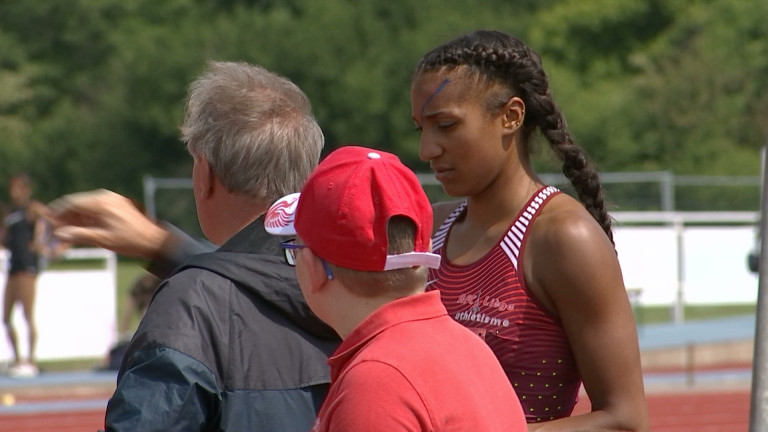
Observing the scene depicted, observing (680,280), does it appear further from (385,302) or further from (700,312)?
(385,302)

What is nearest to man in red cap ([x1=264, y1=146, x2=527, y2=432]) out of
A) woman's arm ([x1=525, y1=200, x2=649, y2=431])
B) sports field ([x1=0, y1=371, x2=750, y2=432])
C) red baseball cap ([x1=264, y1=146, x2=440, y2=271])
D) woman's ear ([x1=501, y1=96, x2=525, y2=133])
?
red baseball cap ([x1=264, y1=146, x2=440, y2=271])

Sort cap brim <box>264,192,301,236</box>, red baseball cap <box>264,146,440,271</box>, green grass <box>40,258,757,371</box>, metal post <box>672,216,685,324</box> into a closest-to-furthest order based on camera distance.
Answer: red baseball cap <box>264,146,440,271</box>
cap brim <box>264,192,301,236</box>
green grass <box>40,258,757,371</box>
metal post <box>672,216,685,324</box>

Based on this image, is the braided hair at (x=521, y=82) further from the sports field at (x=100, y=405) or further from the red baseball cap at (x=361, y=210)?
the sports field at (x=100, y=405)

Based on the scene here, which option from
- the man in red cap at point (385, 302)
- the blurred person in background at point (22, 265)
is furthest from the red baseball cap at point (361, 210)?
the blurred person in background at point (22, 265)

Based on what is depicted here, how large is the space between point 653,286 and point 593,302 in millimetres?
14979

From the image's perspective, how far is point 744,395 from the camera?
1254 cm

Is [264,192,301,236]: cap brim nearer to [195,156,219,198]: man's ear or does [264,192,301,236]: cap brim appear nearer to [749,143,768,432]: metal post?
[195,156,219,198]: man's ear

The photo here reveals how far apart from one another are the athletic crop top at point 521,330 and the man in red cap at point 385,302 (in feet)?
2.51

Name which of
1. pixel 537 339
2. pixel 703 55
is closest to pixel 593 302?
pixel 537 339

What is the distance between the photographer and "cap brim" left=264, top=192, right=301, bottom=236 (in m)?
2.35

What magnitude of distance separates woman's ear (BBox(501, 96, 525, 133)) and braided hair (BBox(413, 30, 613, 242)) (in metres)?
0.02

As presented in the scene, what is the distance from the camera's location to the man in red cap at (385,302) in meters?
1.96

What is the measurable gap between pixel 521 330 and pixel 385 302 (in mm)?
850

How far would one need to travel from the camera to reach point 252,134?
274cm
